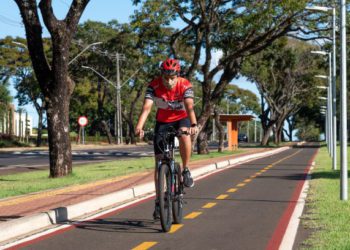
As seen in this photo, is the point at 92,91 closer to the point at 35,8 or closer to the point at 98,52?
the point at 98,52

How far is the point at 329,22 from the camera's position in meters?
31.4

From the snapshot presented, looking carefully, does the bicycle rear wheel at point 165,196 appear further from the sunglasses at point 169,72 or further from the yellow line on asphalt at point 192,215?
the yellow line on asphalt at point 192,215

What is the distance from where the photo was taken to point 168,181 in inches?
335

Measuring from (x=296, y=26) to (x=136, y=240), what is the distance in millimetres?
25708

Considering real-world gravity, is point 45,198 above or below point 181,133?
below

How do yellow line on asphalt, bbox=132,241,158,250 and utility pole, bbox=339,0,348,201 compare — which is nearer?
yellow line on asphalt, bbox=132,241,158,250

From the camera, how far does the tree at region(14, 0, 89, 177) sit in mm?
17688

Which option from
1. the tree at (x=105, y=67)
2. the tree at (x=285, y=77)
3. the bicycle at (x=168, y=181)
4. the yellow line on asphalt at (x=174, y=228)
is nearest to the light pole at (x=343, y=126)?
the yellow line on asphalt at (x=174, y=228)

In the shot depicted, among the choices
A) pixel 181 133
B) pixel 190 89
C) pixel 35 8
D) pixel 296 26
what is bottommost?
pixel 181 133

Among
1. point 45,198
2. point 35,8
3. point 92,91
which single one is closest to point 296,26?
point 35,8

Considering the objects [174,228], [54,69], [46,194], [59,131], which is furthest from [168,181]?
[54,69]

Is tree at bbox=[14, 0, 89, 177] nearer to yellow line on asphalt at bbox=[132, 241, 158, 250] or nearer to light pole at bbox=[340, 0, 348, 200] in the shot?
light pole at bbox=[340, 0, 348, 200]

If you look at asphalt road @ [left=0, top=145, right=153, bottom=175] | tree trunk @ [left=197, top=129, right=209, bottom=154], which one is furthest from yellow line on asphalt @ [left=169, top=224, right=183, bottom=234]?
tree trunk @ [left=197, top=129, right=209, bottom=154]

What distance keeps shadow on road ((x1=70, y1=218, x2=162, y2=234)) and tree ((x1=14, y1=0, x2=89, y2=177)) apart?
8.34 metres
